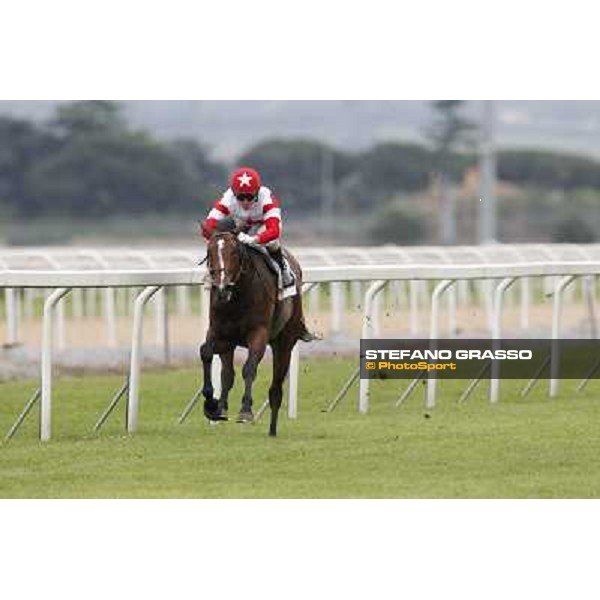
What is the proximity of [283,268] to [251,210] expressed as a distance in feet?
1.49

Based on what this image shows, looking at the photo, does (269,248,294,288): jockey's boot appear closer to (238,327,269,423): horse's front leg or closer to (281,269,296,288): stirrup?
(281,269,296,288): stirrup

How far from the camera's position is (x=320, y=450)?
1280 cm

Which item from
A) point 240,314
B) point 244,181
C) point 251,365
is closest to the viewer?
point 251,365

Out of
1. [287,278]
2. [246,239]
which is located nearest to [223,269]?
[246,239]

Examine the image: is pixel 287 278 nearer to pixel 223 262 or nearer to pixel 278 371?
pixel 278 371

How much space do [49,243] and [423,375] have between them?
42.1 metres

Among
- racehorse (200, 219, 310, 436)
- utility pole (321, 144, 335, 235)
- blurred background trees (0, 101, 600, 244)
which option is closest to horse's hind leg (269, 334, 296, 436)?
racehorse (200, 219, 310, 436)

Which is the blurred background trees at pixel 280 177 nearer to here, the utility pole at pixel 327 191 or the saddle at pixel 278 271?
the utility pole at pixel 327 191

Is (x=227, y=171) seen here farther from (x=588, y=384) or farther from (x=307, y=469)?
(x=307, y=469)

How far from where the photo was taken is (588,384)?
17562 mm

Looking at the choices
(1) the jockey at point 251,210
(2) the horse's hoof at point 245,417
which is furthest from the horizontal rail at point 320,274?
(2) the horse's hoof at point 245,417

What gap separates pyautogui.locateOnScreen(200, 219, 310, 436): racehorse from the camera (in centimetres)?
1296

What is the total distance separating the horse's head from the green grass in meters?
0.85

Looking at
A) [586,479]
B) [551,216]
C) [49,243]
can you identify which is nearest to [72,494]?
[586,479]
